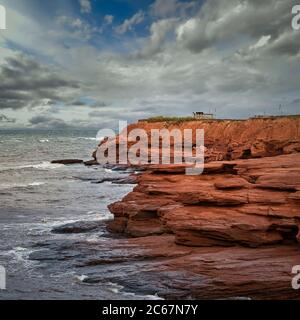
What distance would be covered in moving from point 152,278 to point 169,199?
701 cm

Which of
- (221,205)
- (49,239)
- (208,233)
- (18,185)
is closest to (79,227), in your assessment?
(49,239)

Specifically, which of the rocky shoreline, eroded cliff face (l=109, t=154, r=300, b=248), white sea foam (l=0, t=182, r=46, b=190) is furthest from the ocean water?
eroded cliff face (l=109, t=154, r=300, b=248)

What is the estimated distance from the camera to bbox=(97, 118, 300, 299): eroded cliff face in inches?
550

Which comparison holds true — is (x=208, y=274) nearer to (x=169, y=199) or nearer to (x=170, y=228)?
(x=170, y=228)

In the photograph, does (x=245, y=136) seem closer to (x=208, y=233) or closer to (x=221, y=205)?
(x=221, y=205)

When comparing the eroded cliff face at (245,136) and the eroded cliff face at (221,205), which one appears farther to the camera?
the eroded cliff face at (245,136)

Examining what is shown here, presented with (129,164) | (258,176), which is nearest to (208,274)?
(258,176)

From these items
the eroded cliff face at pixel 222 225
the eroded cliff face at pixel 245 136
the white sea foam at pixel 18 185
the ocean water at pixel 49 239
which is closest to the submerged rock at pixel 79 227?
the ocean water at pixel 49 239

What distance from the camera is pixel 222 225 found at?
1672 cm

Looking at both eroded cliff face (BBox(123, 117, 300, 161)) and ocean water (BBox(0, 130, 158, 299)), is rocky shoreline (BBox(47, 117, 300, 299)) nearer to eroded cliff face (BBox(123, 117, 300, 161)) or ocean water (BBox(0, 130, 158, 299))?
ocean water (BBox(0, 130, 158, 299))

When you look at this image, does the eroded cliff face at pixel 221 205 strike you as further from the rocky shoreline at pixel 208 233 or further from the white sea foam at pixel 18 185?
the white sea foam at pixel 18 185

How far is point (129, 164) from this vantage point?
66938 mm

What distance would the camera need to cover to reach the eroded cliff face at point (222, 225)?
1396 centimetres
